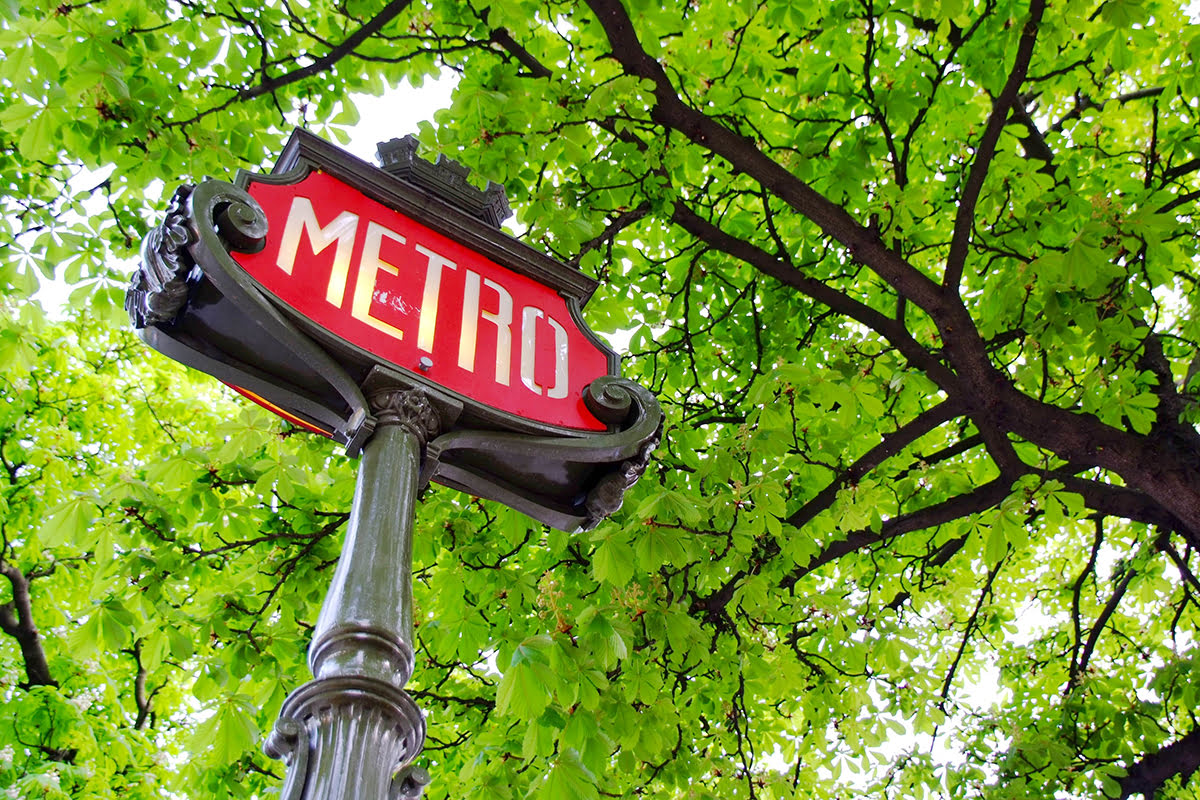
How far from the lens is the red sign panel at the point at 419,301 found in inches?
71.1

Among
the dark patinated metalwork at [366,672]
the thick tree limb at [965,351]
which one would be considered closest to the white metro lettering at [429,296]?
the dark patinated metalwork at [366,672]

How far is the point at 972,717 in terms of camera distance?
22.0ft

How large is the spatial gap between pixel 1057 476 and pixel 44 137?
498 cm

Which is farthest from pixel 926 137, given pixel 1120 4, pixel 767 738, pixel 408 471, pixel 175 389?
pixel 175 389

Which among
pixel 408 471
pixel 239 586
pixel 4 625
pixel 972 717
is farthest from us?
pixel 4 625

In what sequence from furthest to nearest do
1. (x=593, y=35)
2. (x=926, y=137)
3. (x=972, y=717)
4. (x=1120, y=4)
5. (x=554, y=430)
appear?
(x=972, y=717), (x=926, y=137), (x=593, y=35), (x=1120, y=4), (x=554, y=430)

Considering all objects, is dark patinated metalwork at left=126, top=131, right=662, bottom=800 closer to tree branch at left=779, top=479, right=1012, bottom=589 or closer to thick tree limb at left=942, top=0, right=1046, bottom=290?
thick tree limb at left=942, top=0, right=1046, bottom=290

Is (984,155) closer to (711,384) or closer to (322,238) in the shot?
(711,384)

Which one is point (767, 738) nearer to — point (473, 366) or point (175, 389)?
point (473, 366)

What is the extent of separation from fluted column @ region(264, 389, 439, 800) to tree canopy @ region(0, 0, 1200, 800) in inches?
53.1

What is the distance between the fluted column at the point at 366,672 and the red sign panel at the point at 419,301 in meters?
0.27

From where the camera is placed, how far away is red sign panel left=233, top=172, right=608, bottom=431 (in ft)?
5.92

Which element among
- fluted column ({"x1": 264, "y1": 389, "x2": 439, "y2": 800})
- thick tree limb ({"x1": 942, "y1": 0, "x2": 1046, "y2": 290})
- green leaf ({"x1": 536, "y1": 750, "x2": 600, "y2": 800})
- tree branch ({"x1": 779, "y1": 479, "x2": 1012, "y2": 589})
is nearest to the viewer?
fluted column ({"x1": 264, "y1": 389, "x2": 439, "y2": 800})

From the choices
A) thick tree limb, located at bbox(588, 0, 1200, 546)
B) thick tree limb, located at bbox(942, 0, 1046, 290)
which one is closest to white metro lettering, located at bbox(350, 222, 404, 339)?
thick tree limb, located at bbox(588, 0, 1200, 546)
